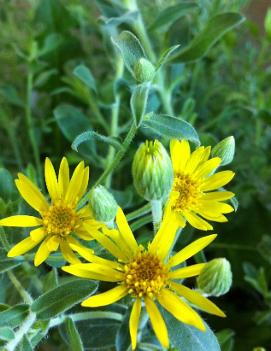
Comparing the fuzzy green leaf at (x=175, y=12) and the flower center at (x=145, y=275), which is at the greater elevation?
the fuzzy green leaf at (x=175, y=12)

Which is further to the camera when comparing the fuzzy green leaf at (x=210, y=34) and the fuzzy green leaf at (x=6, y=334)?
the fuzzy green leaf at (x=210, y=34)

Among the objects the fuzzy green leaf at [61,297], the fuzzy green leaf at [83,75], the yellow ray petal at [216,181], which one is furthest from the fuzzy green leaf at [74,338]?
the fuzzy green leaf at [83,75]

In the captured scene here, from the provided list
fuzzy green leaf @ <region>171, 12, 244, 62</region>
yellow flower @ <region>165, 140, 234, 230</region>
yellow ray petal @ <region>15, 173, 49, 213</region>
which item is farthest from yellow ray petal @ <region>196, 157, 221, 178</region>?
fuzzy green leaf @ <region>171, 12, 244, 62</region>

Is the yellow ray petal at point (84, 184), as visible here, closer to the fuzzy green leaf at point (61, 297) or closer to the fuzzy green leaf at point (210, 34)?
the fuzzy green leaf at point (61, 297)

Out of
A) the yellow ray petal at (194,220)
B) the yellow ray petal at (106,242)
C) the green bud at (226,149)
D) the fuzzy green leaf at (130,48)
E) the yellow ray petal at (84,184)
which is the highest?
the fuzzy green leaf at (130,48)

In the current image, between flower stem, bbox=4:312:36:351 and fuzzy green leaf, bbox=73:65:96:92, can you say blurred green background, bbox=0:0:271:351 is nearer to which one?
fuzzy green leaf, bbox=73:65:96:92

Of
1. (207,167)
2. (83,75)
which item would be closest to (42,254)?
(207,167)

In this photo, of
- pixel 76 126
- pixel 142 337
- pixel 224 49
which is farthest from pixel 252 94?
pixel 142 337
